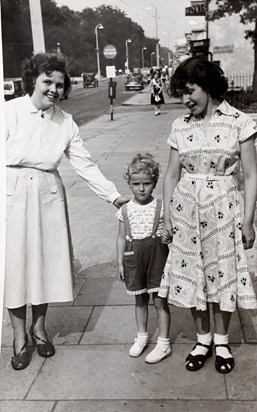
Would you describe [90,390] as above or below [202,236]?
below

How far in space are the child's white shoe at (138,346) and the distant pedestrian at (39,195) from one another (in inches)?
13.0

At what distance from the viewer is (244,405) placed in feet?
6.00

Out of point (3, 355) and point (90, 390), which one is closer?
point (90, 390)

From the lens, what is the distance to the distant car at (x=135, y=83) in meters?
2.31

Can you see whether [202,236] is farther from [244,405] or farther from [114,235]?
[114,235]

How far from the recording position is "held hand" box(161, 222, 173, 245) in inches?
80.4

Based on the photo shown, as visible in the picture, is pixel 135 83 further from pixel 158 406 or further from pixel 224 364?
pixel 158 406

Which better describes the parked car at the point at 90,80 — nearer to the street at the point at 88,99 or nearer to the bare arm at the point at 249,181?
the street at the point at 88,99

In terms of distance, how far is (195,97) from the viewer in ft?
6.18

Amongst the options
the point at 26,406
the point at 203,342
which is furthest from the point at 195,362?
the point at 26,406

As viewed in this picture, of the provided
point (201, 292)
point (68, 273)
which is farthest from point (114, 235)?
point (201, 292)

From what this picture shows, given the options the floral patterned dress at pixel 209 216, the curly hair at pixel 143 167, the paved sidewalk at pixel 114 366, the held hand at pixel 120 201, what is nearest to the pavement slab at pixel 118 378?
the paved sidewalk at pixel 114 366

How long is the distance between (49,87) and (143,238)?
654 millimetres

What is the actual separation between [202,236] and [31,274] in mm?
684
